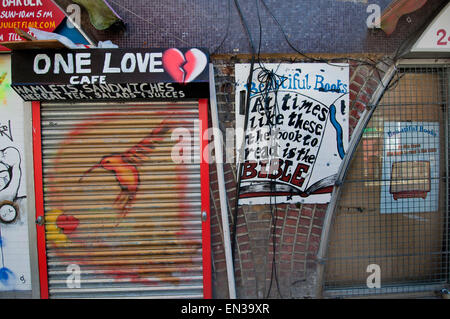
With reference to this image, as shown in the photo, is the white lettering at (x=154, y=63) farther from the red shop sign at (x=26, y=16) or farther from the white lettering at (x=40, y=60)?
the red shop sign at (x=26, y=16)

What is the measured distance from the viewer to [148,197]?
10.5 feet

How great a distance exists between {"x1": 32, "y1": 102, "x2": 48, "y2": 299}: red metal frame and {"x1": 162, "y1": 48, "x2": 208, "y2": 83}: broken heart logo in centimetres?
172

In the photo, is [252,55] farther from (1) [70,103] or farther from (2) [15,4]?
(2) [15,4]

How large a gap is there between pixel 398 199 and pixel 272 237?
70.5 inches

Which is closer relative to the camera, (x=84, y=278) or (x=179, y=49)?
(x=179, y=49)

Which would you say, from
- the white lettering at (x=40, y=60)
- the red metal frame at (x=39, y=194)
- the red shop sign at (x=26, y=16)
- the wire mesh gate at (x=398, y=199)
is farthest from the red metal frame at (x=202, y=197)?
the wire mesh gate at (x=398, y=199)

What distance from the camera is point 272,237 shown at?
327 centimetres

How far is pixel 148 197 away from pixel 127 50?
1.77 m

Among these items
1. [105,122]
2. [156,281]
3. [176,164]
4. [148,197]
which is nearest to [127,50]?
[105,122]

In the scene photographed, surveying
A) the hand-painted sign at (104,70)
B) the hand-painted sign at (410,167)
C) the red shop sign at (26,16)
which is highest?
the red shop sign at (26,16)

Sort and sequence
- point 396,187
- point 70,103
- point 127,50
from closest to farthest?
point 127,50 → point 70,103 → point 396,187

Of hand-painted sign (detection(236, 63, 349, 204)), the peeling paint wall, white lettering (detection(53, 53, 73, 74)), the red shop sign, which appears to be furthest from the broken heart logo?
the peeling paint wall

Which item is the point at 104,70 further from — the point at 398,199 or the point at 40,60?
the point at 398,199

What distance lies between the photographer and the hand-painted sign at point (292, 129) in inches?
126
